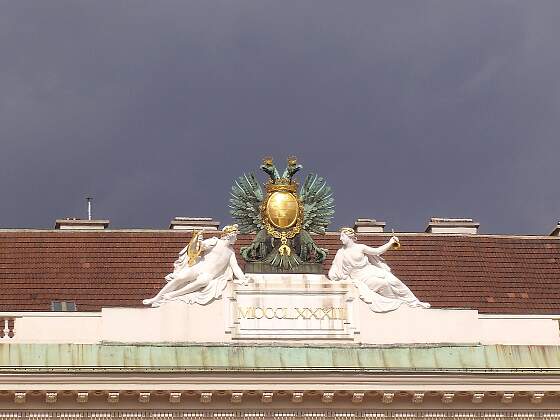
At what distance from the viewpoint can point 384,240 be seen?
6769 cm

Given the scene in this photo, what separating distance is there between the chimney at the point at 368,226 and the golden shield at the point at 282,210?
530 inches

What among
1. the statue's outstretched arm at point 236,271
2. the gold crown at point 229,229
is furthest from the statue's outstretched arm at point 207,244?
the statue's outstretched arm at point 236,271

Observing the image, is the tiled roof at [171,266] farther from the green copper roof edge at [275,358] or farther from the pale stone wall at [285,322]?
the green copper roof edge at [275,358]

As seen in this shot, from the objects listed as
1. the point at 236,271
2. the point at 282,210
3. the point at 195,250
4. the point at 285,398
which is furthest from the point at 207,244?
the point at 285,398

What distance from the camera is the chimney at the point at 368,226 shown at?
228ft

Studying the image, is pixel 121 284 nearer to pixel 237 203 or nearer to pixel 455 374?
pixel 237 203

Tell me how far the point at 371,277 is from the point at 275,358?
3.20m

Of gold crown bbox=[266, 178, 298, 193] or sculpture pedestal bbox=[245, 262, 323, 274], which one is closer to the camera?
sculpture pedestal bbox=[245, 262, 323, 274]

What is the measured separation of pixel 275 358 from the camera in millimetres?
54156

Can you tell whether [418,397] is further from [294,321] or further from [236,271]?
[236,271]

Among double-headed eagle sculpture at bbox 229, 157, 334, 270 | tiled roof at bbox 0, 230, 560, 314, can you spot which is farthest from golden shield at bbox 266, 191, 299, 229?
tiled roof at bbox 0, 230, 560, 314

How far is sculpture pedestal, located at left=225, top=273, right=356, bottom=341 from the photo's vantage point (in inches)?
2159

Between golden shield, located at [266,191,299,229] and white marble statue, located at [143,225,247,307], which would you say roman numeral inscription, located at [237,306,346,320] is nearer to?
white marble statue, located at [143,225,247,307]

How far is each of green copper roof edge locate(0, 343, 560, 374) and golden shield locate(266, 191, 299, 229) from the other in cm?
309
